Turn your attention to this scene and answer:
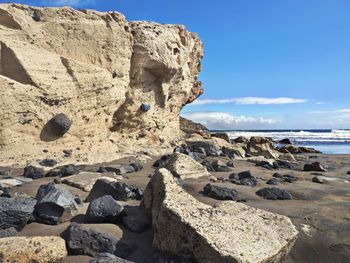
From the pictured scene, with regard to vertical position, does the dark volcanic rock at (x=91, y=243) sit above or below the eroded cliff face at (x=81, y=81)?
below

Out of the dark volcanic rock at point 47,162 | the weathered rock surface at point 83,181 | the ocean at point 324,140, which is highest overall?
A: the dark volcanic rock at point 47,162

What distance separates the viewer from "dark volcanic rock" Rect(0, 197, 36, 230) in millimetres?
2246

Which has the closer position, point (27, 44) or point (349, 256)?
point (349, 256)

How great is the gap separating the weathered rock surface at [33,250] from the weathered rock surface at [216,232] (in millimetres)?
764

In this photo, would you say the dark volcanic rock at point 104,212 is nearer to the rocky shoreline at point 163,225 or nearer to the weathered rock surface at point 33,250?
the rocky shoreline at point 163,225

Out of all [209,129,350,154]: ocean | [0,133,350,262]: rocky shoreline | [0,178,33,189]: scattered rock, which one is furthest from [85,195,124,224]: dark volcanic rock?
[209,129,350,154]: ocean

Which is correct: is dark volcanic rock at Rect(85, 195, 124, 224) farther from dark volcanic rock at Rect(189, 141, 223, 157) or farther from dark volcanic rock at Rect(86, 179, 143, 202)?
dark volcanic rock at Rect(189, 141, 223, 157)

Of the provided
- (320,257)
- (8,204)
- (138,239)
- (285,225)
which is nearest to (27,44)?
(8,204)

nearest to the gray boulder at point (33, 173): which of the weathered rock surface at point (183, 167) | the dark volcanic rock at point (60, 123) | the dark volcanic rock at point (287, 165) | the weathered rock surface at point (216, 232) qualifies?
the dark volcanic rock at point (60, 123)

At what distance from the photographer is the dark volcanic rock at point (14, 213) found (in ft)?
7.37

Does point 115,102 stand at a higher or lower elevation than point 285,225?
higher

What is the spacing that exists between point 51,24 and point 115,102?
2.59 m

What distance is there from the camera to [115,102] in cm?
760

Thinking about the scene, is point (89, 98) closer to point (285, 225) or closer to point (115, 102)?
point (115, 102)
